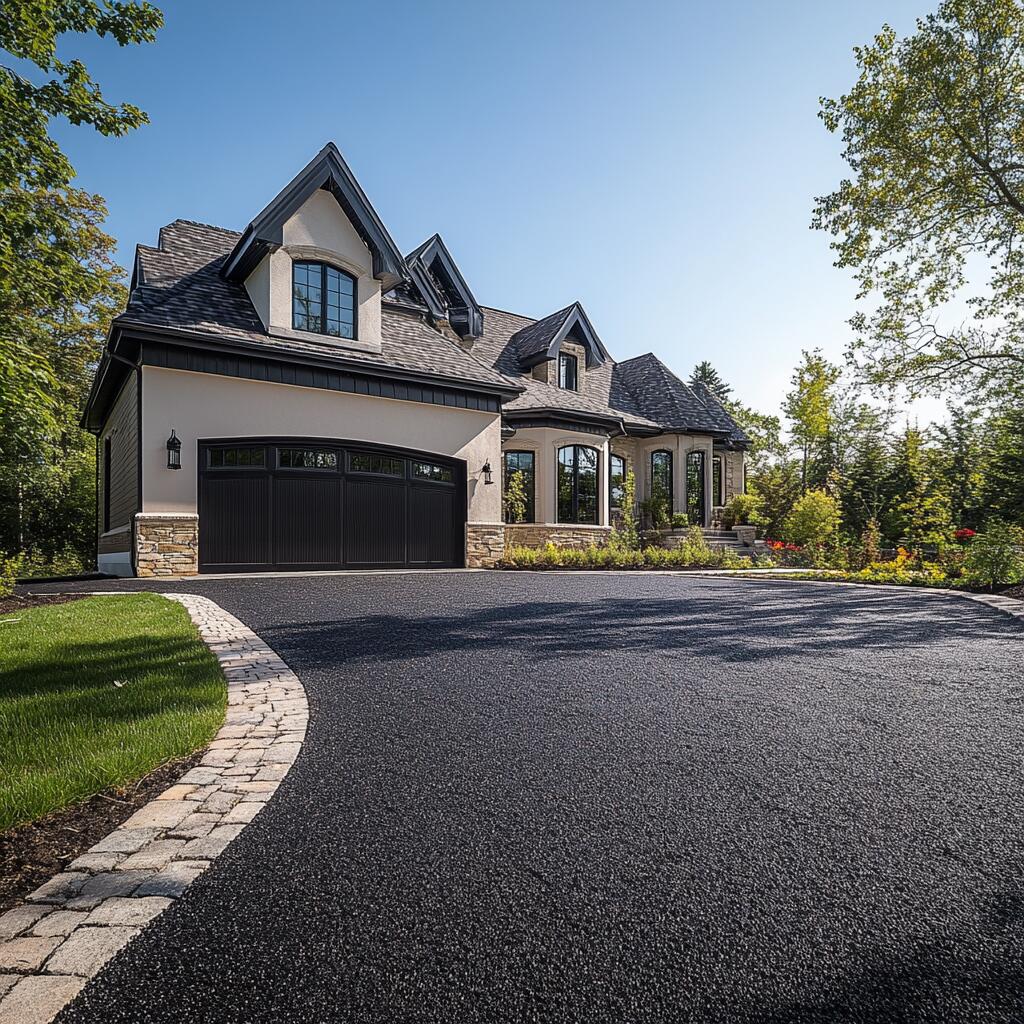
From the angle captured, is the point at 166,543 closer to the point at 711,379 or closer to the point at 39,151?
the point at 39,151

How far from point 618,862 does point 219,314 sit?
12.6 meters

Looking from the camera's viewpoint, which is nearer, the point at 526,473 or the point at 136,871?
the point at 136,871

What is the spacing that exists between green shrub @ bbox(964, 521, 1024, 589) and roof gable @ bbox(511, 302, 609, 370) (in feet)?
40.1

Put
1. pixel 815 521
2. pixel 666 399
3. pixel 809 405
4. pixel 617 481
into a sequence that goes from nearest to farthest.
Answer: pixel 815 521 < pixel 617 481 < pixel 666 399 < pixel 809 405

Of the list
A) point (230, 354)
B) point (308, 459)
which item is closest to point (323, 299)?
point (230, 354)

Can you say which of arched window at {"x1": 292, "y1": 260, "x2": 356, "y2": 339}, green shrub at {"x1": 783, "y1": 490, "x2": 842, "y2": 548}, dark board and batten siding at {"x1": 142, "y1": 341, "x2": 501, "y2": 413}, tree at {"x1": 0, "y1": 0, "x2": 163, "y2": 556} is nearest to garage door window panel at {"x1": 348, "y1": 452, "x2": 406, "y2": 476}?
dark board and batten siding at {"x1": 142, "y1": 341, "x2": 501, "y2": 413}

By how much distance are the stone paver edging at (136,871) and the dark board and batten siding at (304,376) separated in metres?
9.58

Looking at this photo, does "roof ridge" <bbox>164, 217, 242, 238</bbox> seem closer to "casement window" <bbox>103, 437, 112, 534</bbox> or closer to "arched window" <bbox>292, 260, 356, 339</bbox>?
"arched window" <bbox>292, 260, 356, 339</bbox>

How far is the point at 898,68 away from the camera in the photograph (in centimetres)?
1270

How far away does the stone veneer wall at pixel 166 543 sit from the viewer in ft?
34.8

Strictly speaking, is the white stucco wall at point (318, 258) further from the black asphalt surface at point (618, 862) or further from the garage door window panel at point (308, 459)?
the black asphalt surface at point (618, 862)

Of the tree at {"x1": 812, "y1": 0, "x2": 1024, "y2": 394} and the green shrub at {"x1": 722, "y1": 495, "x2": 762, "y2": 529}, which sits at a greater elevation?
the tree at {"x1": 812, "y1": 0, "x2": 1024, "y2": 394}

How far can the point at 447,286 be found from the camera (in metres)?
19.0

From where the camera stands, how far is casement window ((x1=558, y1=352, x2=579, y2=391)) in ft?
64.1
